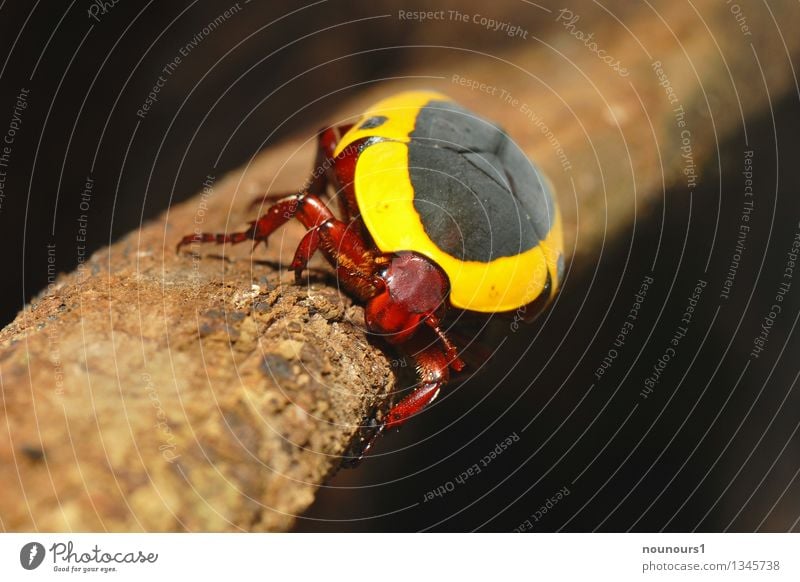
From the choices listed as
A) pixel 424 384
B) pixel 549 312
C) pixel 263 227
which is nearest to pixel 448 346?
pixel 424 384

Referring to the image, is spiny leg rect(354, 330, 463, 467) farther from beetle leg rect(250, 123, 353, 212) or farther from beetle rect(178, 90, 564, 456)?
beetle leg rect(250, 123, 353, 212)

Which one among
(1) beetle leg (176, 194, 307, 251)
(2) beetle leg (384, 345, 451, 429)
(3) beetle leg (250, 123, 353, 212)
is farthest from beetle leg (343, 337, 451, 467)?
(3) beetle leg (250, 123, 353, 212)

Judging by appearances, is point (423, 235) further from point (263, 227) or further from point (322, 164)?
point (322, 164)

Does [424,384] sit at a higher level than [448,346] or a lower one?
lower

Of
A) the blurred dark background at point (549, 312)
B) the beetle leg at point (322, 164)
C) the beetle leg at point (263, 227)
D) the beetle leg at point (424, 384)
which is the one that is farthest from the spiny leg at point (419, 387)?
the beetle leg at point (322, 164)

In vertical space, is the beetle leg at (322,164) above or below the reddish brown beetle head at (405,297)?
above

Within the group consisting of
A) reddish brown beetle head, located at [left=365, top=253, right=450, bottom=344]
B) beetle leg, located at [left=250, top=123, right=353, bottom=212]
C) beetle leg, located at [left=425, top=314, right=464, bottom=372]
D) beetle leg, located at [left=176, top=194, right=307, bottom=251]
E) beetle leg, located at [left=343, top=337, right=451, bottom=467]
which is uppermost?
beetle leg, located at [left=250, top=123, right=353, bottom=212]

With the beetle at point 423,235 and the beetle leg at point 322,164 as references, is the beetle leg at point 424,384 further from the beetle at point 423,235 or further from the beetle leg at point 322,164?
the beetle leg at point 322,164
